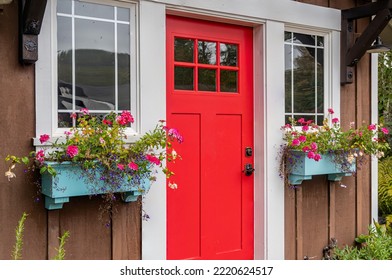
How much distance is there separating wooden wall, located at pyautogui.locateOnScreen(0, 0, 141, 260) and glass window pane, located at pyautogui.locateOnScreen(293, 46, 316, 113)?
1921 mm

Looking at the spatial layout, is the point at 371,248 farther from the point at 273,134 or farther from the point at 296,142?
the point at 273,134

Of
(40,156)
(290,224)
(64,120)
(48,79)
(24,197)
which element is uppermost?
(48,79)

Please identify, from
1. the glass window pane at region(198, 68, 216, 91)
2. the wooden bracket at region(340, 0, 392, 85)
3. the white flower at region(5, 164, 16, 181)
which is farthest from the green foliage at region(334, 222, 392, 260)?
the white flower at region(5, 164, 16, 181)

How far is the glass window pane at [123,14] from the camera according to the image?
2.76 meters

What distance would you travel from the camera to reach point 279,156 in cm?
341

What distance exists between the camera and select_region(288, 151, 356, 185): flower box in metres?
3.29

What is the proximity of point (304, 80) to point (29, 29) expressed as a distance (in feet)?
7.45

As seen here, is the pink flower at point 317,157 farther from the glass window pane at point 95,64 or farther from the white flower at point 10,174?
the white flower at point 10,174

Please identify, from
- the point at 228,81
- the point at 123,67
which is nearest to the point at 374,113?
the point at 228,81

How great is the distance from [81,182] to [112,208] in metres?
0.43

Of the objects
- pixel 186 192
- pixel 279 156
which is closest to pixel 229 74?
pixel 279 156

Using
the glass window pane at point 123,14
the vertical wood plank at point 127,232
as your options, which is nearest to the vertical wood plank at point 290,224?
the vertical wood plank at point 127,232

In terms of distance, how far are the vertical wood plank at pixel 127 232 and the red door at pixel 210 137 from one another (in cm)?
29

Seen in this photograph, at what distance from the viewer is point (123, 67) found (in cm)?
279
